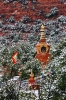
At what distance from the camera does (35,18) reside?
103688mm

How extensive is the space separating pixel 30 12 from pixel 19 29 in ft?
24.2

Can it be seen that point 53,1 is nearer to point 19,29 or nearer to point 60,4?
point 60,4

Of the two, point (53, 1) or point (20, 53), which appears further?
point (53, 1)

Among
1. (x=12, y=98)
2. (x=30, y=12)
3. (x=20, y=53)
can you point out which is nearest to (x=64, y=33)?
(x=30, y=12)

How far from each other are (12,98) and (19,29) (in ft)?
258

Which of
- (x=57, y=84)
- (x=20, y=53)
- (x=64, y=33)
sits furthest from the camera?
(x=64, y=33)

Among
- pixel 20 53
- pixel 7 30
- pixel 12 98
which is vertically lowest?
pixel 7 30

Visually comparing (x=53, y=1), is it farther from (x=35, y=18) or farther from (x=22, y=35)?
(x=22, y=35)

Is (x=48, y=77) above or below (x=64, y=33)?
above

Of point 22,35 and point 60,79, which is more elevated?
point 60,79

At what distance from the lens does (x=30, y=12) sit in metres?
105

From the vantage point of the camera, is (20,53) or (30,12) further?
(30,12)

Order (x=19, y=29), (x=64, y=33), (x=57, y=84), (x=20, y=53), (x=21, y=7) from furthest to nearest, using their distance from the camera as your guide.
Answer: (x=21, y=7), (x=19, y=29), (x=64, y=33), (x=20, y=53), (x=57, y=84)

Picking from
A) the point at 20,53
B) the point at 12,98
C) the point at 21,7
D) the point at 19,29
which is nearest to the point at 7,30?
the point at 19,29
